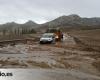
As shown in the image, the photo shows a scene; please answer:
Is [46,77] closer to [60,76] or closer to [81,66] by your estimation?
[60,76]

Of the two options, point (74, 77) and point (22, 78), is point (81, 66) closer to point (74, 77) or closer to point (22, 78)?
point (74, 77)

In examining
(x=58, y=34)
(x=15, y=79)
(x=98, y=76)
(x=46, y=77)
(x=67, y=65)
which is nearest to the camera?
(x=15, y=79)

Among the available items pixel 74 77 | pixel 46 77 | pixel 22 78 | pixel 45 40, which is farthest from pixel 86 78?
pixel 45 40

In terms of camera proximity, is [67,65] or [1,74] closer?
[1,74]

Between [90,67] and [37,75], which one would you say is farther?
[90,67]

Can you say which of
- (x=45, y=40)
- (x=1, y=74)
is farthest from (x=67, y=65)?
(x=45, y=40)

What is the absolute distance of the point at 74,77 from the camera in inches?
567

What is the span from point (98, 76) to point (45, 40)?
32.7 meters

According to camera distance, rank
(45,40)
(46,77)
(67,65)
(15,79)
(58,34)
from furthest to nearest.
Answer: (58,34) < (45,40) < (67,65) < (46,77) < (15,79)

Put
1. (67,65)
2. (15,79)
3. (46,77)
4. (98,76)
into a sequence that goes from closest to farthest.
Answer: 1. (15,79)
2. (46,77)
3. (98,76)
4. (67,65)

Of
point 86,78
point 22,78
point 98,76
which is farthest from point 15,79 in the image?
point 98,76

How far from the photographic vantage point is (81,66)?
19.0 meters

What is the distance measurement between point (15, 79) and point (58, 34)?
1802 inches

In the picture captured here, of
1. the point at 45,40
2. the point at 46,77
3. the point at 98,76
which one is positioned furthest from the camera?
the point at 45,40
